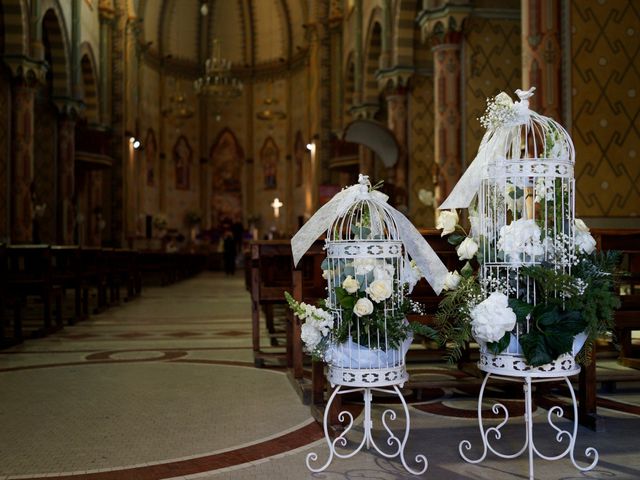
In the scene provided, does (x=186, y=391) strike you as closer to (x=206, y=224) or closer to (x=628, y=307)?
(x=628, y=307)

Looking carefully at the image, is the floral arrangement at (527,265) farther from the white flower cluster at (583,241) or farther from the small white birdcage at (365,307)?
the small white birdcage at (365,307)

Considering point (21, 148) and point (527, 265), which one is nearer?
point (527, 265)

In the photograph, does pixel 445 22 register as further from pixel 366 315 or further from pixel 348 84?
pixel 348 84

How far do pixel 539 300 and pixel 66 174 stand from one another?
66.2 ft

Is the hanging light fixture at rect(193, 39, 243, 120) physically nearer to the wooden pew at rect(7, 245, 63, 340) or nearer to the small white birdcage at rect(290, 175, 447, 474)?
the wooden pew at rect(7, 245, 63, 340)

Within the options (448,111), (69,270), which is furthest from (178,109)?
(69,270)

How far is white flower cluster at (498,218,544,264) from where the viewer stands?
328cm

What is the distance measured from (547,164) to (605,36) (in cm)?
789

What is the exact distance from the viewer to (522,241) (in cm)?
329

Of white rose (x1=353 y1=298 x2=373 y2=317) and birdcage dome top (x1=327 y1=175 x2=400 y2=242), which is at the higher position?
birdcage dome top (x1=327 y1=175 x2=400 y2=242)

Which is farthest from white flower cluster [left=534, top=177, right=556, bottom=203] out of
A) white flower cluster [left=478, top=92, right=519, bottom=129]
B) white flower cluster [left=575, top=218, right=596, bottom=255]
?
white flower cluster [left=478, top=92, right=519, bottom=129]

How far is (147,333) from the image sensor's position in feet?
30.5

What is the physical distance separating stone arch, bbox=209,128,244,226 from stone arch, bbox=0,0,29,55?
20306 millimetres

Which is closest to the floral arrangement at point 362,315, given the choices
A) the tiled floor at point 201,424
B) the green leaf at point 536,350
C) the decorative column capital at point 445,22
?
the green leaf at point 536,350
